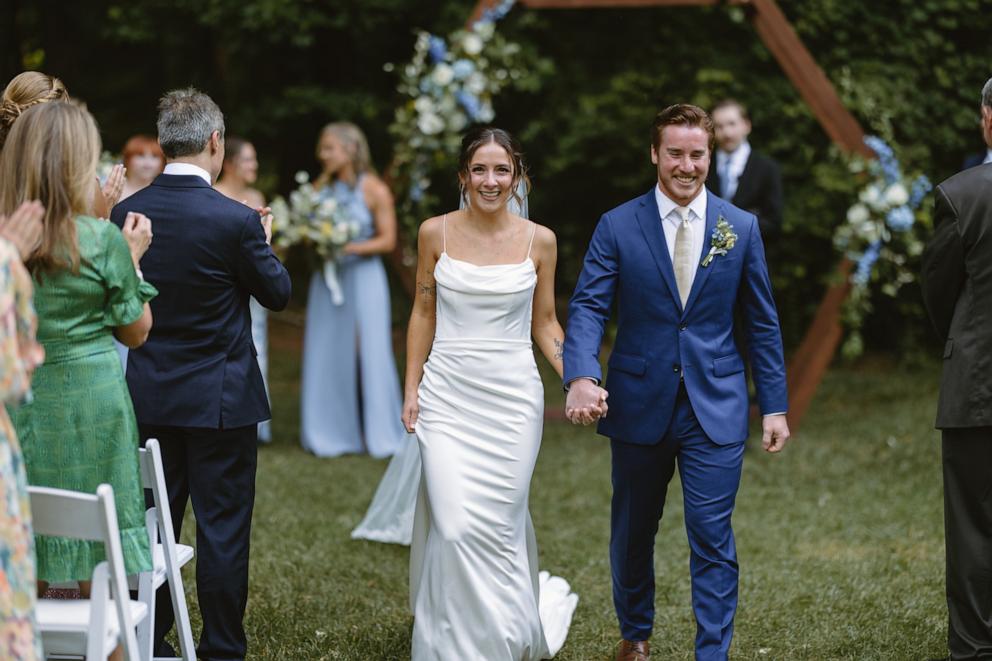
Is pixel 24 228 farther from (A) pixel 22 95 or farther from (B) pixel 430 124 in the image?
(B) pixel 430 124

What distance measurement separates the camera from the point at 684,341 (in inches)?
187

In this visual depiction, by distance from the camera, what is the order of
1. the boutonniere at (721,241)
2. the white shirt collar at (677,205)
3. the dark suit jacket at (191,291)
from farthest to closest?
1. the white shirt collar at (677,205)
2. the boutonniere at (721,241)
3. the dark suit jacket at (191,291)

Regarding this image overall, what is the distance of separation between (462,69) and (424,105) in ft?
1.25

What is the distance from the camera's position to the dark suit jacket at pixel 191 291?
450 centimetres

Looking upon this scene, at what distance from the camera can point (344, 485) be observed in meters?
8.45

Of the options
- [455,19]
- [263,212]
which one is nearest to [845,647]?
[263,212]

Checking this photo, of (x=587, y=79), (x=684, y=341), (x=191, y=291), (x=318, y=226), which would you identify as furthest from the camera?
(x=587, y=79)

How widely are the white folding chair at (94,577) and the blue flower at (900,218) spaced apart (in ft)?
23.5

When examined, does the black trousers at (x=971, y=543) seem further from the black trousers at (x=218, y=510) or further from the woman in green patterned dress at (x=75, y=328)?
the woman in green patterned dress at (x=75, y=328)

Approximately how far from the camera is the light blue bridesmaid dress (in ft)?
31.1

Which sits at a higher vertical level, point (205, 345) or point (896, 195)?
point (896, 195)

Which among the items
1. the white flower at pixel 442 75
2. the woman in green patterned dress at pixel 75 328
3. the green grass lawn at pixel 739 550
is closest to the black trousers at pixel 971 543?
the green grass lawn at pixel 739 550

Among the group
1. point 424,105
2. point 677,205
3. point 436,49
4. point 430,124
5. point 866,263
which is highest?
point 436,49

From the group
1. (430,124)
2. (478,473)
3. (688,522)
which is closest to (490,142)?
(478,473)
